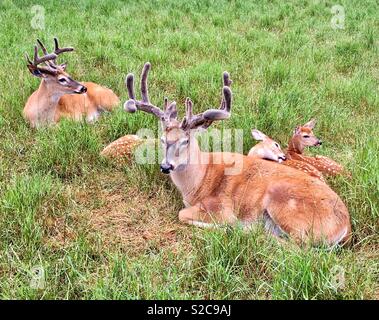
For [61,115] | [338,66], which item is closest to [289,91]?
[338,66]

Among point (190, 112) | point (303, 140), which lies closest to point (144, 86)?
point (190, 112)

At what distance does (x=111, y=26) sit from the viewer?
28.4 feet

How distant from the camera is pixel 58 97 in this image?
5652mm

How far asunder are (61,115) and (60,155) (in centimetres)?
139

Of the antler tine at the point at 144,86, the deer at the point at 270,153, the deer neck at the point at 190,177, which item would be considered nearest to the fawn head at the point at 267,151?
the deer at the point at 270,153

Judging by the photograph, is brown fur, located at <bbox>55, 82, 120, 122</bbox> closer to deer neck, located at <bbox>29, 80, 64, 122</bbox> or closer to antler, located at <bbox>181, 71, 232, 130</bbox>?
deer neck, located at <bbox>29, 80, 64, 122</bbox>

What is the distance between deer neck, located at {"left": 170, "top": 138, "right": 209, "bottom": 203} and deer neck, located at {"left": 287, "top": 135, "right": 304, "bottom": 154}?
0.99 metres

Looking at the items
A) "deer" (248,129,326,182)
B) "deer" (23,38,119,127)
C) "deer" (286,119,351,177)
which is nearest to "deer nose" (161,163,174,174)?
"deer" (248,129,326,182)

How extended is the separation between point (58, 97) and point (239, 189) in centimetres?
278

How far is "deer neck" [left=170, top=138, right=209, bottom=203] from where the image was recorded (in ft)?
13.1

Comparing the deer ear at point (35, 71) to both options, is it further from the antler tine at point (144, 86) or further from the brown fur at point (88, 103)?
the antler tine at point (144, 86)

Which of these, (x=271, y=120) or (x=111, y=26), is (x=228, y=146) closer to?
(x=271, y=120)

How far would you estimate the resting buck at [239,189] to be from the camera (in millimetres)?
3266

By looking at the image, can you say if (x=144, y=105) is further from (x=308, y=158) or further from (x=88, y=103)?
(x=88, y=103)
